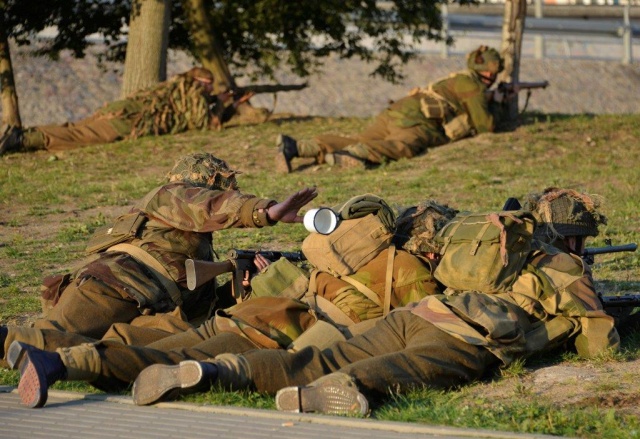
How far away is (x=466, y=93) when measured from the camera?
15453 millimetres

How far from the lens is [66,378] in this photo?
5770mm

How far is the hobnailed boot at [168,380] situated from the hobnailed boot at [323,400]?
1.16 ft

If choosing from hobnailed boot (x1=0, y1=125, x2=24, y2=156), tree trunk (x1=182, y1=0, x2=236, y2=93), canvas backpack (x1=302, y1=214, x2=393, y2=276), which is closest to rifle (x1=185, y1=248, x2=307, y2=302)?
canvas backpack (x1=302, y1=214, x2=393, y2=276)

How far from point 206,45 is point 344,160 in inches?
181

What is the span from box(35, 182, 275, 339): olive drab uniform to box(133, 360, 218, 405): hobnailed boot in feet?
4.57

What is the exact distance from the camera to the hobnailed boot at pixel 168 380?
563cm

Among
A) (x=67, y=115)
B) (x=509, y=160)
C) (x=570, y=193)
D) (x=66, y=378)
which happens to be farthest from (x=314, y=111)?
(x=66, y=378)

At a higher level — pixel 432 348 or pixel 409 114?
pixel 409 114

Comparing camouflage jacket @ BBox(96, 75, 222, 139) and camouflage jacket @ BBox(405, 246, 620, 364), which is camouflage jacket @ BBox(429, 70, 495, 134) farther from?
camouflage jacket @ BBox(405, 246, 620, 364)

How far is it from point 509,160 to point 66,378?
990 centimetres

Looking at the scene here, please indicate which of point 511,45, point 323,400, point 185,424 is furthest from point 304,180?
point 185,424

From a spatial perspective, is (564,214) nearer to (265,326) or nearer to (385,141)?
(265,326)

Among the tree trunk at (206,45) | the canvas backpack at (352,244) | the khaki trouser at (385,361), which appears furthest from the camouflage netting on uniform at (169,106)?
the khaki trouser at (385,361)

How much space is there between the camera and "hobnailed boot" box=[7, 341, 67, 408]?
562 cm
